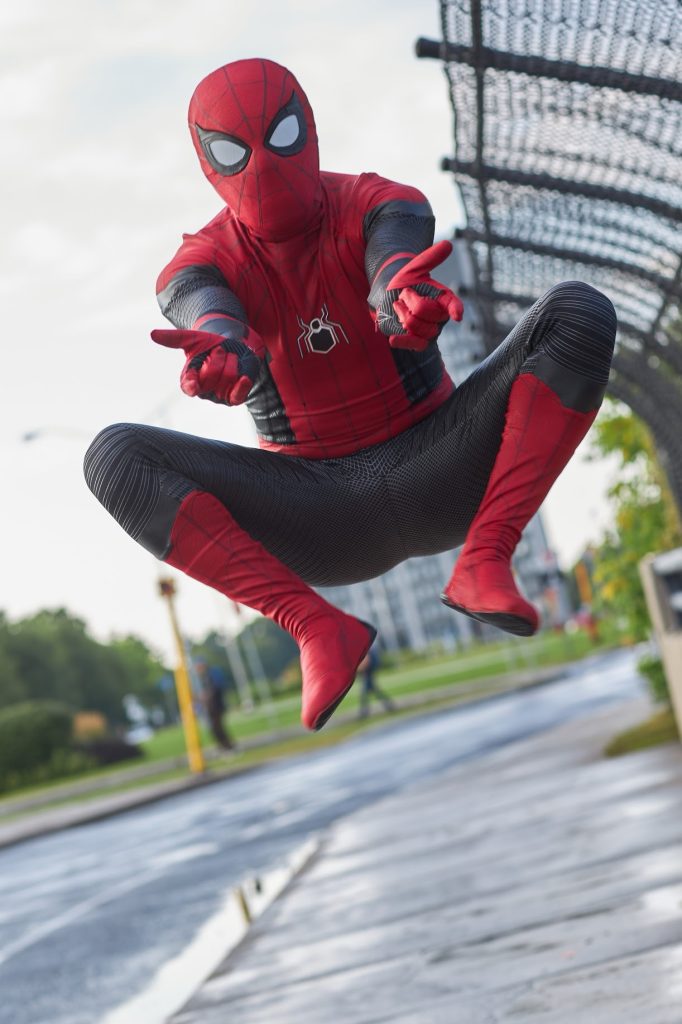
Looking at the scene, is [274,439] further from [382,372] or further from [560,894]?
[560,894]

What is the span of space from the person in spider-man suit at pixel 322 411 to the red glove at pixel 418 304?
65 millimetres

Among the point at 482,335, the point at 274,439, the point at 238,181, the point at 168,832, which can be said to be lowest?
the point at 168,832

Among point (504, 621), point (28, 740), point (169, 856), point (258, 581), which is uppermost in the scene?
point (258, 581)

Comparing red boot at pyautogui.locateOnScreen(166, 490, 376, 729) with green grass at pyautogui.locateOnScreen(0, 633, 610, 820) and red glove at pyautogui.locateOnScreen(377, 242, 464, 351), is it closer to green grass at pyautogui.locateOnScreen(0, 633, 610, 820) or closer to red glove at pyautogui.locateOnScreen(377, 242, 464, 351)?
red glove at pyautogui.locateOnScreen(377, 242, 464, 351)

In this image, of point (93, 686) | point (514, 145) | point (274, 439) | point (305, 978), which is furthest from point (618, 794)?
point (93, 686)

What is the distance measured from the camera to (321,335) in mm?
2312

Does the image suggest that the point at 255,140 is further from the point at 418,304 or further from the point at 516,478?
the point at 516,478

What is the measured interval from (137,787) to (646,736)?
13940 millimetres

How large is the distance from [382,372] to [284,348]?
17cm

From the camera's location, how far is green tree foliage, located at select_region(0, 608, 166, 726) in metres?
79.4

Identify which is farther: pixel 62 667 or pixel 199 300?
pixel 62 667

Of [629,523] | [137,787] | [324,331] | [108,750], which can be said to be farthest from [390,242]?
[108,750]

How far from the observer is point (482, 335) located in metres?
6.45

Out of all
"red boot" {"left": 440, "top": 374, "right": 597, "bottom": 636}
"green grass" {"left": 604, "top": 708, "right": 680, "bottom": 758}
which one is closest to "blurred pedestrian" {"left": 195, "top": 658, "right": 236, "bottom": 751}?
"green grass" {"left": 604, "top": 708, "right": 680, "bottom": 758}
